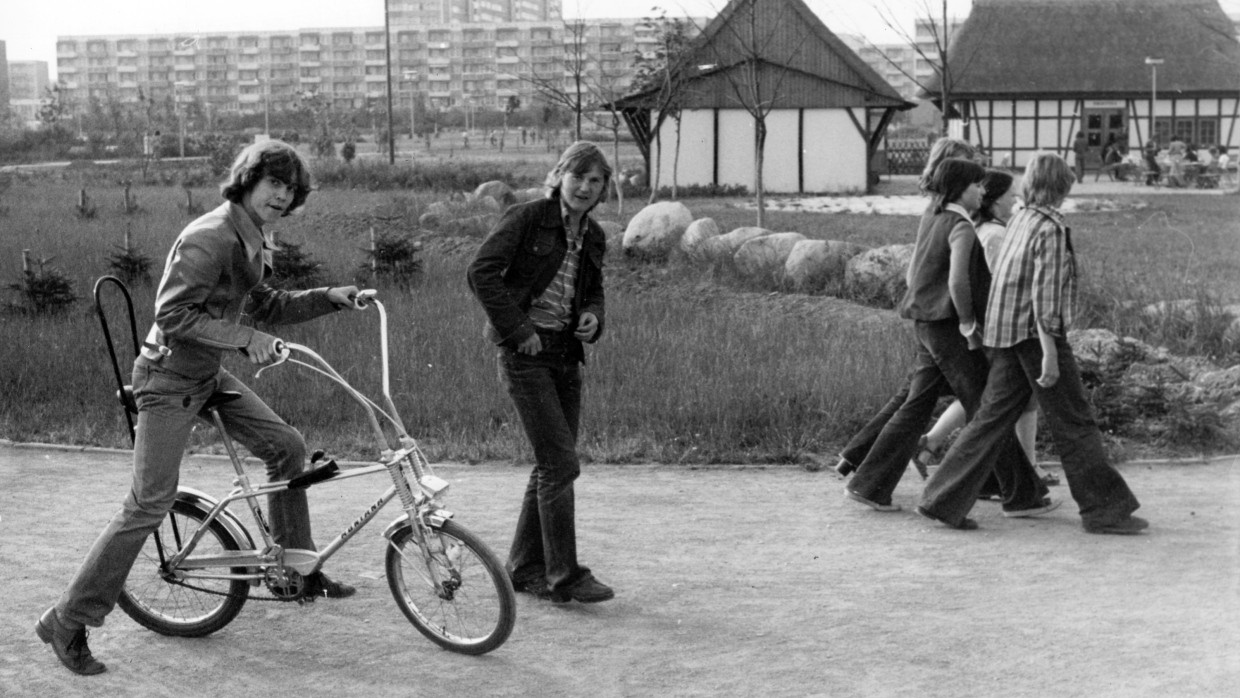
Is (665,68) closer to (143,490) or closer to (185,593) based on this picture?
(185,593)

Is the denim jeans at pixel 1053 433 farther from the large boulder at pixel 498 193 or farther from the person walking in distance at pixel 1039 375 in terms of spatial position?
the large boulder at pixel 498 193

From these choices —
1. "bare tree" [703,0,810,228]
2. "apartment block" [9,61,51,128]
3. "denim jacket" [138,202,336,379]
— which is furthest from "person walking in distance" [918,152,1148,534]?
"bare tree" [703,0,810,228]

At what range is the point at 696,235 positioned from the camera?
18516 millimetres

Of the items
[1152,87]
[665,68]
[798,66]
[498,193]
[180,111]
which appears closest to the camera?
[498,193]

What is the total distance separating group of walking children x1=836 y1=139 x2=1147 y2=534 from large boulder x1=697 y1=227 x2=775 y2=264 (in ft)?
31.5

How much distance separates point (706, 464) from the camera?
888cm

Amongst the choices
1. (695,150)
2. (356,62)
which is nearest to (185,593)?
(695,150)

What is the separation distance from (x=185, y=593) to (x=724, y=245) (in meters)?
12.5

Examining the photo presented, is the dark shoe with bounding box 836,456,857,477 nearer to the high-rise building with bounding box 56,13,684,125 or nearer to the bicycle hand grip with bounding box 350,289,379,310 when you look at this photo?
the bicycle hand grip with bounding box 350,289,379,310

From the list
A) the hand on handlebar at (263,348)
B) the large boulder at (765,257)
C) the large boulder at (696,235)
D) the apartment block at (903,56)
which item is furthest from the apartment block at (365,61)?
the hand on handlebar at (263,348)

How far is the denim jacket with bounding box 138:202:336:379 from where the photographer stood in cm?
516

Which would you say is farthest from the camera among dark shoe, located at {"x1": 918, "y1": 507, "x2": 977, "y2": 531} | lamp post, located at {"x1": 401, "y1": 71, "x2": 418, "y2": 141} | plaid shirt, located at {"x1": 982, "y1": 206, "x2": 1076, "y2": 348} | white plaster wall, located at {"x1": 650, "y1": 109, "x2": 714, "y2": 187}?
lamp post, located at {"x1": 401, "y1": 71, "x2": 418, "y2": 141}

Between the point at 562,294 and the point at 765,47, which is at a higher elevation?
the point at 765,47

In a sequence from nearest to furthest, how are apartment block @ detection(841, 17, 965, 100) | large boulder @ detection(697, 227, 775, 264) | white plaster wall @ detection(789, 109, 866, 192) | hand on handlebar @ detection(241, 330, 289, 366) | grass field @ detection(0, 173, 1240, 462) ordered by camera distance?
hand on handlebar @ detection(241, 330, 289, 366) < grass field @ detection(0, 173, 1240, 462) < large boulder @ detection(697, 227, 775, 264) < apartment block @ detection(841, 17, 965, 100) < white plaster wall @ detection(789, 109, 866, 192)
